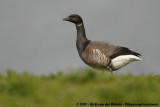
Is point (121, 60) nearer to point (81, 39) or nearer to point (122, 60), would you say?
point (122, 60)

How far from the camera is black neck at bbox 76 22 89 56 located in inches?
810

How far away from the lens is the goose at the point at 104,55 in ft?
63.8

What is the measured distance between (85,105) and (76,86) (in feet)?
4.68

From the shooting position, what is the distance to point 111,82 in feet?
36.7

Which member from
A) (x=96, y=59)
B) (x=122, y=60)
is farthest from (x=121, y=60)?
(x=96, y=59)

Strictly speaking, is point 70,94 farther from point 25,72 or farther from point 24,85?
Answer: point 25,72

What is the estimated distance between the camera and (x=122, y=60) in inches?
803

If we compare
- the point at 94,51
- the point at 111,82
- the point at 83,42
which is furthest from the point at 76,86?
the point at 83,42

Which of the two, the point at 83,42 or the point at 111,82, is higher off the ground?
the point at 83,42

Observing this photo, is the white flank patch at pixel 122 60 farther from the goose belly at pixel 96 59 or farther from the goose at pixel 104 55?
the goose belly at pixel 96 59

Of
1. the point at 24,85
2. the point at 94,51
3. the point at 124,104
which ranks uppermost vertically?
the point at 94,51

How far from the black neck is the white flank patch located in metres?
2.09

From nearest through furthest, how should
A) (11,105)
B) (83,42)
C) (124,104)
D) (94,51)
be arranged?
1. (11,105)
2. (124,104)
3. (94,51)
4. (83,42)

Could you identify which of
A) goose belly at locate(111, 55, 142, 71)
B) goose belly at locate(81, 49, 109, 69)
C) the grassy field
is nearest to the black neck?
goose belly at locate(81, 49, 109, 69)
